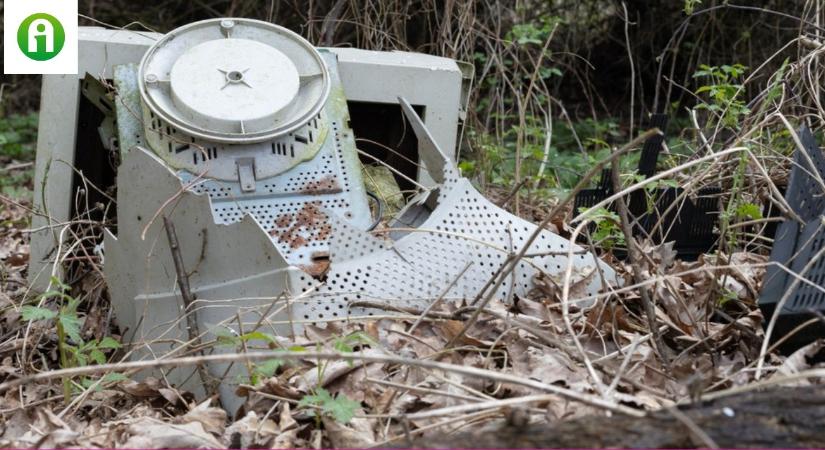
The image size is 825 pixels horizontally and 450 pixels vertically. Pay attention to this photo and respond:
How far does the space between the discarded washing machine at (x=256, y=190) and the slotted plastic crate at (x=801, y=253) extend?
0.43m

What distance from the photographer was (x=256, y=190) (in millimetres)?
3115

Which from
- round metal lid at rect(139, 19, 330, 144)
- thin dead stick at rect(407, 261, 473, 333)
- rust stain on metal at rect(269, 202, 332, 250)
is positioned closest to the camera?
thin dead stick at rect(407, 261, 473, 333)

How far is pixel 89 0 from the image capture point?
7180mm

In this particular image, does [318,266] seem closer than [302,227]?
Yes

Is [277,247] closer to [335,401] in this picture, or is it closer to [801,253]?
[335,401]

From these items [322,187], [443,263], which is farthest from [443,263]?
[322,187]

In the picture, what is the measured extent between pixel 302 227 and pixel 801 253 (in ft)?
4.62

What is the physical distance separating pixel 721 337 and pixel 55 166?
2298 mm

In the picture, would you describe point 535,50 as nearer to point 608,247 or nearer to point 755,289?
point 608,247

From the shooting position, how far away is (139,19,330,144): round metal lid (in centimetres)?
310

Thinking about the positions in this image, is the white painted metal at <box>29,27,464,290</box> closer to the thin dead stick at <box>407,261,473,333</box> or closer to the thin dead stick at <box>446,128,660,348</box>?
the thin dead stick at <box>407,261,473,333</box>

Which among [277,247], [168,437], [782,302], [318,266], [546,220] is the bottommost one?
[168,437]

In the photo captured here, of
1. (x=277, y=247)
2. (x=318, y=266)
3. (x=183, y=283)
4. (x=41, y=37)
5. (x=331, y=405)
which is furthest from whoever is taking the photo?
(x=41, y=37)

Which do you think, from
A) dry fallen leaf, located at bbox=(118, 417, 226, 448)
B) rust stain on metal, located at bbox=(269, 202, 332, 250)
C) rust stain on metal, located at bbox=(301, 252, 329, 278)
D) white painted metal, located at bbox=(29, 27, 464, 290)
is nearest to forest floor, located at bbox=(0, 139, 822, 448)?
dry fallen leaf, located at bbox=(118, 417, 226, 448)
